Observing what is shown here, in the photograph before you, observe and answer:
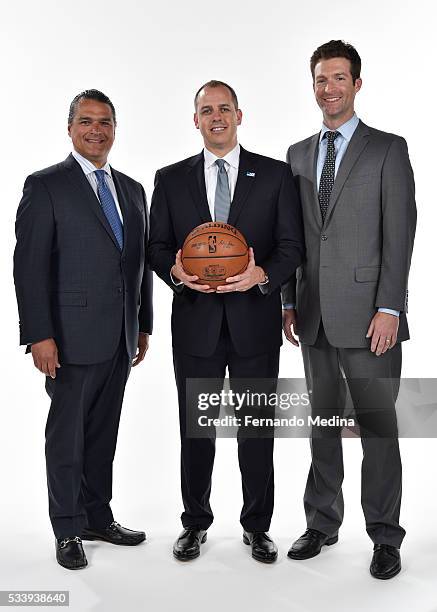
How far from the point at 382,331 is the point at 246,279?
61 cm

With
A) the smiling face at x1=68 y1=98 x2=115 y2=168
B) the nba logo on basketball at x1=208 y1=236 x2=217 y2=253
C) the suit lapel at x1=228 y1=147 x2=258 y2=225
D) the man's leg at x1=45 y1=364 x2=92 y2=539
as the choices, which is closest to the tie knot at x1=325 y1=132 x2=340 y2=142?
the suit lapel at x1=228 y1=147 x2=258 y2=225

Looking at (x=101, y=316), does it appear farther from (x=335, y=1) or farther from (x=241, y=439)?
(x=335, y=1)

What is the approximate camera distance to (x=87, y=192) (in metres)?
3.46

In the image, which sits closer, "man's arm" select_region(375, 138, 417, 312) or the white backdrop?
"man's arm" select_region(375, 138, 417, 312)

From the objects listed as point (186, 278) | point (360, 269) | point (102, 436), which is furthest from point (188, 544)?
point (360, 269)

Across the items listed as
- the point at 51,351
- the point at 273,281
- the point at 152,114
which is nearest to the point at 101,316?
the point at 51,351

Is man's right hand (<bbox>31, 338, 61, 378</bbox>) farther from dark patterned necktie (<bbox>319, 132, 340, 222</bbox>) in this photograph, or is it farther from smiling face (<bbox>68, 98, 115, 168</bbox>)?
dark patterned necktie (<bbox>319, 132, 340, 222</bbox>)

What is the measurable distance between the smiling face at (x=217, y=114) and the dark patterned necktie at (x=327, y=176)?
42cm

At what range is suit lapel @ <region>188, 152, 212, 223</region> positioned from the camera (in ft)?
11.3

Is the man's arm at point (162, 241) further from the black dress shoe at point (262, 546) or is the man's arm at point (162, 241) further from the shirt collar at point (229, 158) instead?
the black dress shoe at point (262, 546)

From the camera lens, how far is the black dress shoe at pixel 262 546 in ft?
11.4

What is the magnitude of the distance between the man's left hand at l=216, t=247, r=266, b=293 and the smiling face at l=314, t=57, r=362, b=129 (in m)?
0.72

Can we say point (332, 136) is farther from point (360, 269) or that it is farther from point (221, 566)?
point (221, 566)

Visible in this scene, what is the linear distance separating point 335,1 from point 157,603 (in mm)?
3934
